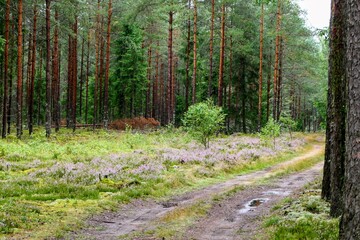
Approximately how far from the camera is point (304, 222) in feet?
26.6

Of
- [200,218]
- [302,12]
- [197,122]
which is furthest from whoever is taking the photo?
[302,12]

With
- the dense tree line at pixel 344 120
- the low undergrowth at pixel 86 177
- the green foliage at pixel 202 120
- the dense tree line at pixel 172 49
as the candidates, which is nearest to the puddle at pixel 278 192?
the low undergrowth at pixel 86 177

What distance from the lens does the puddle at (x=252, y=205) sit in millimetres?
11039

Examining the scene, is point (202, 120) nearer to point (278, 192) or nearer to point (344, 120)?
point (278, 192)

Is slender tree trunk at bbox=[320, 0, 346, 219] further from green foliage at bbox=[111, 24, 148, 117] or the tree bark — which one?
green foliage at bbox=[111, 24, 148, 117]

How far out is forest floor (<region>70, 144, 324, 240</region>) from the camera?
27.6ft

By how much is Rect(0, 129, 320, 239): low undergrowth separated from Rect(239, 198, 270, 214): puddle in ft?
9.45

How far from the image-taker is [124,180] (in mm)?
14094

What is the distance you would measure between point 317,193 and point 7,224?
8.81 m

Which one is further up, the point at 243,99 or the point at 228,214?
the point at 243,99

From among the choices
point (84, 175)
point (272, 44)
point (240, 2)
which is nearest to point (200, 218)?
point (84, 175)

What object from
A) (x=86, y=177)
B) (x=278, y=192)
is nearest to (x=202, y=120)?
(x=278, y=192)

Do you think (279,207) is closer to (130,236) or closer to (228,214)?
(228,214)

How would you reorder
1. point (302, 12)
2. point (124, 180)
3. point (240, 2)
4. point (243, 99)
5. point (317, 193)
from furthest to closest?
point (243, 99), point (240, 2), point (302, 12), point (124, 180), point (317, 193)
